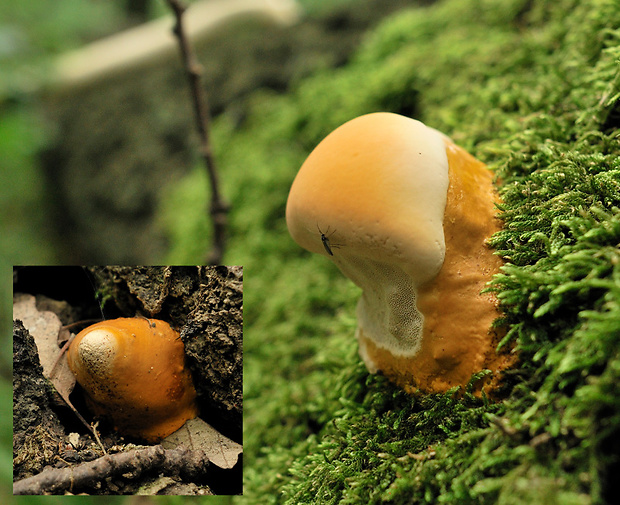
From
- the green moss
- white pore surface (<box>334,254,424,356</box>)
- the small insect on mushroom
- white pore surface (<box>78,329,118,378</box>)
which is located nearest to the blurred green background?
the green moss

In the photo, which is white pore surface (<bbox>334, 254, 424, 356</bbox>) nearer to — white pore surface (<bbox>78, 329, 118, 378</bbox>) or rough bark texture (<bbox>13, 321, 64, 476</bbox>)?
white pore surface (<bbox>78, 329, 118, 378</bbox>)

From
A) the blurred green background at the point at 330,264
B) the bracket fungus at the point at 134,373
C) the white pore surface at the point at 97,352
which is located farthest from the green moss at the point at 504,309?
the white pore surface at the point at 97,352

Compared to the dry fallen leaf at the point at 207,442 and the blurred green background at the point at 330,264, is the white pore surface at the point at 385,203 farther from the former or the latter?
the dry fallen leaf at the point at 207,442

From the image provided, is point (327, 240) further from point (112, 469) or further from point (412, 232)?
point (112, 469)

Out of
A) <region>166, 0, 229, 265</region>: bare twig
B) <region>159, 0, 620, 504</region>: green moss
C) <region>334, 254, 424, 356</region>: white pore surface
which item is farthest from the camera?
<region>166, 0, 229, 265</region>: bare twig

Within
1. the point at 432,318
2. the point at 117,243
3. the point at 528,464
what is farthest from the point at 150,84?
the point at 528,464

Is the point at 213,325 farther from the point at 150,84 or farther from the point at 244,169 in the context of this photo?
the point at 150,84

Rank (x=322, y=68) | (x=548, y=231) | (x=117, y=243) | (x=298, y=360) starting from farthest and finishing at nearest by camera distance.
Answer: (x=117, y=243)
(x=322, y=68)
(x=298, y=360)
(x=548, y=231)
